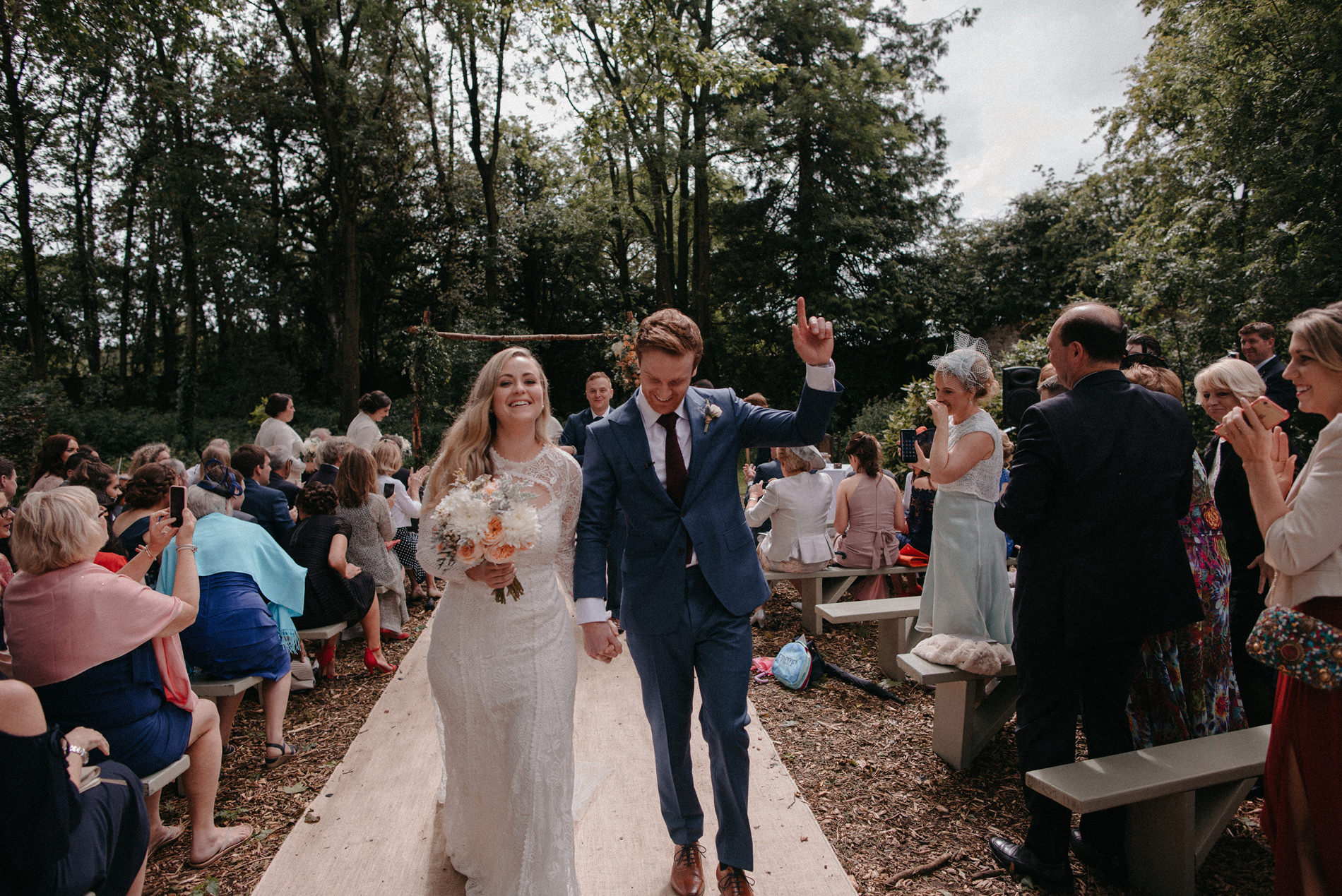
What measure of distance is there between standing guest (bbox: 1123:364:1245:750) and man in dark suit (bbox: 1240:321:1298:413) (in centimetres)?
281

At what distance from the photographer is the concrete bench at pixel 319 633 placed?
5.15m

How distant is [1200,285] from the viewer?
37.3 ft

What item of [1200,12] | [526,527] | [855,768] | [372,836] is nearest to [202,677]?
[372,836]

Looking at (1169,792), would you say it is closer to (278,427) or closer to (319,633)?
(319,633)

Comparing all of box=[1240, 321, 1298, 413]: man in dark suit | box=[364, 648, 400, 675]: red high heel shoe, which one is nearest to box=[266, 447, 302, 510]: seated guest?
box=[364, 648, 400, 675]: red high heel shoe

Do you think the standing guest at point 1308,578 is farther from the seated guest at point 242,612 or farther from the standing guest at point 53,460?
the standing guest at point 53,460

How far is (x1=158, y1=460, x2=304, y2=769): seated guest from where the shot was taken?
402cm

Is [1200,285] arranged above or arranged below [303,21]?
below

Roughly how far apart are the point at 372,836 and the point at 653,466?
2.26m

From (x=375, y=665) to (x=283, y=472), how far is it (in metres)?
2.76

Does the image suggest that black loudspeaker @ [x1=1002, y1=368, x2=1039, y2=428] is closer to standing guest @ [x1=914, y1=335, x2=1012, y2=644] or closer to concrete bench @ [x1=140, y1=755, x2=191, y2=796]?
standing guest @ [x1=914, y1=335, x2=1012, y2=644]

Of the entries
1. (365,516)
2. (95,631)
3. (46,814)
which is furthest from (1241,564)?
(365,516)

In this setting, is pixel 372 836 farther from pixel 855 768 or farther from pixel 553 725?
pixel 855 768

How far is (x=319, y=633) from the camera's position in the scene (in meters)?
5.17
